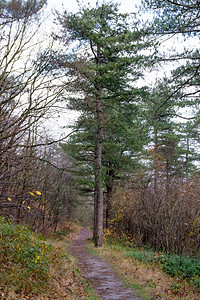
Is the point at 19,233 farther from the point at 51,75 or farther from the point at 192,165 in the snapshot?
the point at 192,165

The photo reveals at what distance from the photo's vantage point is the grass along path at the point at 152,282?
20.2 feet

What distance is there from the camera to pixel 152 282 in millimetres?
7102

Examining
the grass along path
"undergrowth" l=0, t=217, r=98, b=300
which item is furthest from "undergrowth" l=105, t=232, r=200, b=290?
"undergrowth" l=0, t=217, r=98, b=300

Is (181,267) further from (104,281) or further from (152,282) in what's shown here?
(104,281)

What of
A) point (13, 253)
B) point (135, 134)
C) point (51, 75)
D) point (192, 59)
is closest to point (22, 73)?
point (51, 75)

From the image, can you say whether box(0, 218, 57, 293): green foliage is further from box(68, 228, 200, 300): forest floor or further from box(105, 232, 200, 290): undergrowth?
box(105, 232, 200, 290): undergrowth

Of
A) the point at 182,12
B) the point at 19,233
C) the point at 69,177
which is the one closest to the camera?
the point at 182,12

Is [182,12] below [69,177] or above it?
above

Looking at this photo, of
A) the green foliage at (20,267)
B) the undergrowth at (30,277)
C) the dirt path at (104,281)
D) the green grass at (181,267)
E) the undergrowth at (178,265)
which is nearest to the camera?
the undergrowth at (30,277)

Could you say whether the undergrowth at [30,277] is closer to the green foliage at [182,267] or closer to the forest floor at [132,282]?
the forest floor at [132,282]

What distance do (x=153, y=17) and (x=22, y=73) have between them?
4.62 meters

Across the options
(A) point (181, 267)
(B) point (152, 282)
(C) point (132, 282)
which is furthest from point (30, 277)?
(A) point (181, 267)

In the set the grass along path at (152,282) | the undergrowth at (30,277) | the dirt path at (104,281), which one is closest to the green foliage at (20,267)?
the undergrowth at (30,277)

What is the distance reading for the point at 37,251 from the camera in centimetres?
733
